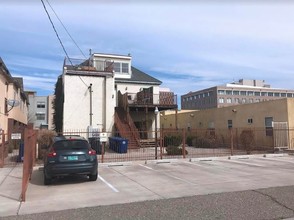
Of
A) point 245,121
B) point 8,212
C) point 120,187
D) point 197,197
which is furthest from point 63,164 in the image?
point 245,121

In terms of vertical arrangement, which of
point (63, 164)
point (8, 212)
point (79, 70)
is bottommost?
point (8, 212)

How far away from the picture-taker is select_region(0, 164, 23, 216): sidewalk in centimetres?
775

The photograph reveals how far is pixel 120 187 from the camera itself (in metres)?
10.3

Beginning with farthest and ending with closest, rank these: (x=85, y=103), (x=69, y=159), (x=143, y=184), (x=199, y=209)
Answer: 1. (x=85, y=103)
2. (x=69, y=159)
3. (x=143, y=184)
4. (x=199, y=209)

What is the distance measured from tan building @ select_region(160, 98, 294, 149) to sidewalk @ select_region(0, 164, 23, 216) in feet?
48.0

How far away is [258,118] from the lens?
26.2 meters

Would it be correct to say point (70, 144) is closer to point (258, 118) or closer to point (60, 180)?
point (60, 180)

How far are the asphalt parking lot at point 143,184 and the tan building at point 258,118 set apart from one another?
885cm

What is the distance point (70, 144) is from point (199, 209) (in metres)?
5.53

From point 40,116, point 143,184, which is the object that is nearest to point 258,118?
point 143,184

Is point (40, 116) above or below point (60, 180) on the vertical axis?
above

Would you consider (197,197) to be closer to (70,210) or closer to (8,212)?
(70,210)

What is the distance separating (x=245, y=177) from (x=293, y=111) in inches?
543

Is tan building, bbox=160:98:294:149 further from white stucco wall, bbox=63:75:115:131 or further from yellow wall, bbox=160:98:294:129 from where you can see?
white stucco wall, bbox=63:75:115:131
